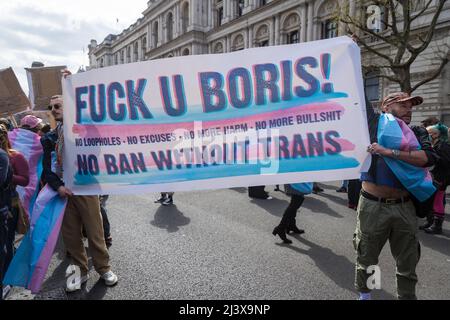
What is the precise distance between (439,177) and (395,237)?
349cm

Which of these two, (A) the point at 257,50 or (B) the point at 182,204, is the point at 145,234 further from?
(A) the point at 257,50

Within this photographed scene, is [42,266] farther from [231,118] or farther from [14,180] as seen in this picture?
[231,118]

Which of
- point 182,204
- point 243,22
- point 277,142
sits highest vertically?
point 243,22

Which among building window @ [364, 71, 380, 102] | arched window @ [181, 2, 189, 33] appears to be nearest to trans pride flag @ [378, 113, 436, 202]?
building window @ [364, 71, 380, 102]

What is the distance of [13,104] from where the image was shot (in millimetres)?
4949

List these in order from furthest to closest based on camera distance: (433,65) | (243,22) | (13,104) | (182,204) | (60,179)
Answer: (243,22), (433,65), (182,204), (13,104), (60,179)

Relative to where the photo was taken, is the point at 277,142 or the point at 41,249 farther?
the point at 41,249

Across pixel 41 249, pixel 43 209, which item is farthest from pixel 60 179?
pixel 41 249

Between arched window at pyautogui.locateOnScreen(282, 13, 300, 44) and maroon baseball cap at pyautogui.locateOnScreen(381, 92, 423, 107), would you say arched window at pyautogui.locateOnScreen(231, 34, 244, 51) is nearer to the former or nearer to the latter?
arched window at pyautogui.locateOnScreen(282, 13, 300, 44)

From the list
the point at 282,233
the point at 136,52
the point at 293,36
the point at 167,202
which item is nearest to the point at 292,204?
the point at 282,233

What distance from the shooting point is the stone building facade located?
1916 cm

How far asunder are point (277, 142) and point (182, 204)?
485 centimetres

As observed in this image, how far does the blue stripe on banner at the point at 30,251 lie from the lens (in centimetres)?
278

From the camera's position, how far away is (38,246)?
2818mm
